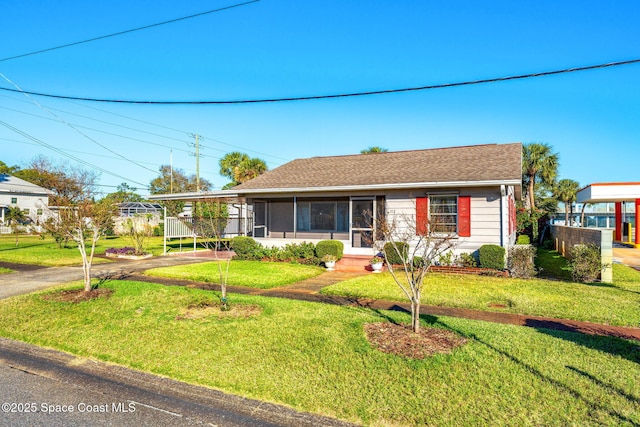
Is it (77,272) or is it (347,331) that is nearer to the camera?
(347,331)

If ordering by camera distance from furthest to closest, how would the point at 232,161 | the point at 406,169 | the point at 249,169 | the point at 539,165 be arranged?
the point at 232,161 < the point at 249,169 < the point at 539,165 < the point at 406,169

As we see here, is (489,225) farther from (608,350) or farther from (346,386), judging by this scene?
(346,386)

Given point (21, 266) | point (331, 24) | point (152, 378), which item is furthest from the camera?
point (21, 266)

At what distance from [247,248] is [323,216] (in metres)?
4.22

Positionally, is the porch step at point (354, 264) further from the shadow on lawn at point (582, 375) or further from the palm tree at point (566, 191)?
the palm tree at point (566, 191)

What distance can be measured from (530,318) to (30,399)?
7936 millimetres

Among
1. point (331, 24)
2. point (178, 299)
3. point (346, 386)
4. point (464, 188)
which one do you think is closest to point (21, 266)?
point (178, 299)

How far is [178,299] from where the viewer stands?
8742 millimetres

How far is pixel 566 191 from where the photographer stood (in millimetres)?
44000

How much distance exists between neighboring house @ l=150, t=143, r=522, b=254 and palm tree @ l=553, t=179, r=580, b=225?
32.8m

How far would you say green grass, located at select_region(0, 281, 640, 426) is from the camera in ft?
12.8

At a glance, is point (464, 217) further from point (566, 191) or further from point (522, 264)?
point (566, 191)

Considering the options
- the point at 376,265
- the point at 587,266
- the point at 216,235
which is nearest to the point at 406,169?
the point at 376,265

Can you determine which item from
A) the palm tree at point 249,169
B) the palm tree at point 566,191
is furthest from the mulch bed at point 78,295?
the palm tree at point 566,191
